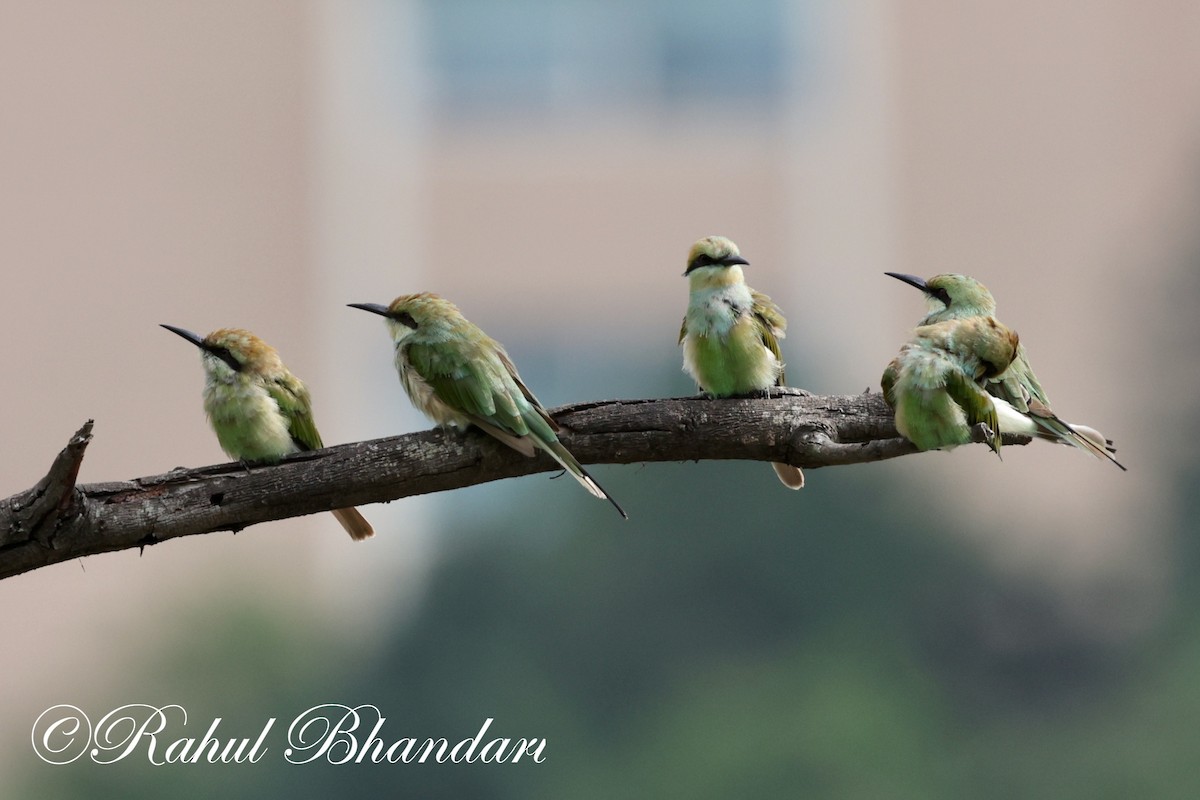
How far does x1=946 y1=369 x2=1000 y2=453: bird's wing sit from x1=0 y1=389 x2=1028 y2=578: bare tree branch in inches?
4.0

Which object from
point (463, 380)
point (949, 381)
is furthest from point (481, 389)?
point (949, 381)

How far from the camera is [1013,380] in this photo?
3133 mm

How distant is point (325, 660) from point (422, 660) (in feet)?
3.82

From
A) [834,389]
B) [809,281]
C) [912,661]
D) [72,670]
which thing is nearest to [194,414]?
[72,670]

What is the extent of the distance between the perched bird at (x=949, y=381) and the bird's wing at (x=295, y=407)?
122 cm

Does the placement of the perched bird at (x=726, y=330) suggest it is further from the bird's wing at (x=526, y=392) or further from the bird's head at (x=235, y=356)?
the bird's head at (x=235, y=356)

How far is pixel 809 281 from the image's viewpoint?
24141 millimetres

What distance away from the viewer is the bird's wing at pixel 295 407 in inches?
144

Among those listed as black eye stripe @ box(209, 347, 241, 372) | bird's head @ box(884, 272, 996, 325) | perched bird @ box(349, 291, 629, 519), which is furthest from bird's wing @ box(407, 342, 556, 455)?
bird's head @ box(884, 272, 996, 325)

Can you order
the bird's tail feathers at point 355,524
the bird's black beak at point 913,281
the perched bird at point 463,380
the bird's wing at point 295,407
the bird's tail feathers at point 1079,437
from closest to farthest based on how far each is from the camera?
A: the bird's tail feathers at point 1079,437
the perched bird at point 463,380
the bird's black beak at point 913,281
the bird's wing at point 295,407
the bird's tail feathers at point 355,524

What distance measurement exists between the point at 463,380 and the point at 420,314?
0.23 meters

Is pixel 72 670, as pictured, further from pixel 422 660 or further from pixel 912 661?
pixel 912 661

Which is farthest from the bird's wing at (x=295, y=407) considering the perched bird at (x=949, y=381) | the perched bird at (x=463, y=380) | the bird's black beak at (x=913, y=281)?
the perched bird at (x=949, y=381)

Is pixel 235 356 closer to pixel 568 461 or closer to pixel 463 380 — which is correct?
pixel 463 380
